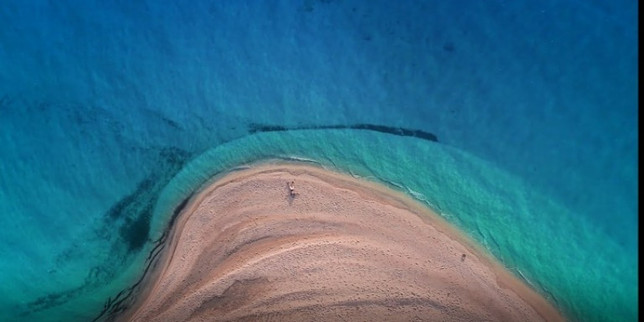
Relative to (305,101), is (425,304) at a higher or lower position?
lower

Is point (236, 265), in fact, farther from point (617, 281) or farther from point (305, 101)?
point (617, 281)

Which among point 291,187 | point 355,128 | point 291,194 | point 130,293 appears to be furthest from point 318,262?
point 130,293

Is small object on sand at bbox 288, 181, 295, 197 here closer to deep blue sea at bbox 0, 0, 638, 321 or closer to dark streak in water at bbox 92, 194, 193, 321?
deep blue sea at bbox 0, 0, 638, 321

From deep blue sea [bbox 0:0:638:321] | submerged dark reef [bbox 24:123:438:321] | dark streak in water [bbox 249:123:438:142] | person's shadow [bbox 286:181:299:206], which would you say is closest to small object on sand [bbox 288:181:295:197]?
person's shadow [bbox 286:181:299:206]

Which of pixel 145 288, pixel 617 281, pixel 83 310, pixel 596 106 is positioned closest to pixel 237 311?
pixel 145 288

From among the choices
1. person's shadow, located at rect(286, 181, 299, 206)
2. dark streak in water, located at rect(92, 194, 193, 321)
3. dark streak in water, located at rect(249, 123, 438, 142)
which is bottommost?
dark streak in water, located at rect(92, 194, 193, 321)

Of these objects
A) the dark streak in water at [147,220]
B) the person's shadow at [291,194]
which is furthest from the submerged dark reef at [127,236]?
the person's shadow at [291,194]
